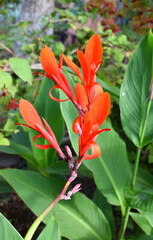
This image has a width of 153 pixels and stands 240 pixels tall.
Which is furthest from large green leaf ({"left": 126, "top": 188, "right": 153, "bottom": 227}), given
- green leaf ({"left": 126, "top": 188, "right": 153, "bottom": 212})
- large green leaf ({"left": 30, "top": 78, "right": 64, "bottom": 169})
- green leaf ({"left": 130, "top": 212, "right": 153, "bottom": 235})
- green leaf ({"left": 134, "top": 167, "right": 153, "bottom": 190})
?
large green leaf ({"left": 30, "top": 78, "right": 64, "bottom": 169})

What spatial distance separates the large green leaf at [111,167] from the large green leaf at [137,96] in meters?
0.09

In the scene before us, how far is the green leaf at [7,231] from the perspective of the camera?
21.8 inches

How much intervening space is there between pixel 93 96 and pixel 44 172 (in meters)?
0.76

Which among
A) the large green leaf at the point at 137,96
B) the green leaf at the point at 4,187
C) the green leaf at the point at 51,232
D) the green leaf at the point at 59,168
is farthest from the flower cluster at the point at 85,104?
the green leaf at the point at 4,187

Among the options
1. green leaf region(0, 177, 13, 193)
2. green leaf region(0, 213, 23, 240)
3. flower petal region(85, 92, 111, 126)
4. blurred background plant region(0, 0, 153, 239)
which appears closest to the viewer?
flower petal region(85, 92, 111, 126)

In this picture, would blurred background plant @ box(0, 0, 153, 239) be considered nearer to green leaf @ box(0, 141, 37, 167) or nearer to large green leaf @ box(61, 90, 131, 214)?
green leaf @ box(0, 141, 37, 167)

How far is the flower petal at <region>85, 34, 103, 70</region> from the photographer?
17.8 inches

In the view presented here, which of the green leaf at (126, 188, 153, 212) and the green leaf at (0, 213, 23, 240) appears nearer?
the green leaf at (0, 213, 23, 240)

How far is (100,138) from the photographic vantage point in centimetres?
98

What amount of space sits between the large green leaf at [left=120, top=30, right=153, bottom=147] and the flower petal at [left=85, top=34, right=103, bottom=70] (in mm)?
502

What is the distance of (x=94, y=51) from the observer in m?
0.46

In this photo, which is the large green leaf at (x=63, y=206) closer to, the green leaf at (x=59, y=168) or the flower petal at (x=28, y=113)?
the green leaf at (x=59, y=168)

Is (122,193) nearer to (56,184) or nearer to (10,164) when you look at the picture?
(56,184)

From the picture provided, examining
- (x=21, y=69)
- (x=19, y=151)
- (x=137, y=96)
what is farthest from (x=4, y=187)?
(x=137, y=96)
